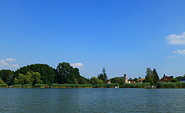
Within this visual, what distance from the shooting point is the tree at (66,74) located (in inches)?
5621

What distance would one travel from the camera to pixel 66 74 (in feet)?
477

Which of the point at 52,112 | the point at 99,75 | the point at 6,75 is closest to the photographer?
the point at 52,112

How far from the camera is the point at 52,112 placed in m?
25.9

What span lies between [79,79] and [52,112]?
12861cm

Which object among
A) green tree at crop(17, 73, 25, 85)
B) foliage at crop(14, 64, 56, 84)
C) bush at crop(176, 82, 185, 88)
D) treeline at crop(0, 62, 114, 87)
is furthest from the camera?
foliage at crop(14, 64, 56, 84)

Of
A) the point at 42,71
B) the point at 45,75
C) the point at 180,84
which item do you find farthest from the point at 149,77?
the point at 42,71

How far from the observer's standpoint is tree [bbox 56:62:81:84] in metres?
143

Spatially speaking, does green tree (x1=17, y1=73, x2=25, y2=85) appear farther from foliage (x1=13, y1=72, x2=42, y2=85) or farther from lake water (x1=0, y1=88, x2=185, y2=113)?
lake water (x1=0, y1=88, x2=185, y2=113)

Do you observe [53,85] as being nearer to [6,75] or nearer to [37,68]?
[37,68]

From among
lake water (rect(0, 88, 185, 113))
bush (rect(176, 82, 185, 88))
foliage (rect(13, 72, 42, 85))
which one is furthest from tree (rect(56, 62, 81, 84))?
lake water (rect(0, 88, 185, 113))

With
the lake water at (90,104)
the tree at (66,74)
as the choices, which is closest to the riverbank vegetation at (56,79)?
the tree at (66,74)

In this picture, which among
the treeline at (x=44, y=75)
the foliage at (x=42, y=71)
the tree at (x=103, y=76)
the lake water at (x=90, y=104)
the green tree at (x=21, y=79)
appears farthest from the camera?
the tree at (x=103, y=76)

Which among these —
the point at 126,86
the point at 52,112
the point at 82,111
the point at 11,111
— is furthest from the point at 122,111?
the point at 126,86

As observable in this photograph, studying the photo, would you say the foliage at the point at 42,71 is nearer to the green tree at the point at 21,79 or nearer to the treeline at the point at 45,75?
the treeline at the point at 45,75
